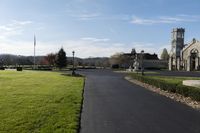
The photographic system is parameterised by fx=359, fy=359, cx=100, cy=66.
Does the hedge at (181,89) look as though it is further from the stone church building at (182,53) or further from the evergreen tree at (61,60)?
the stone church building at (182,53)

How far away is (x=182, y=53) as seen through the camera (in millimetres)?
112250

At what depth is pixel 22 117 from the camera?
12.7m

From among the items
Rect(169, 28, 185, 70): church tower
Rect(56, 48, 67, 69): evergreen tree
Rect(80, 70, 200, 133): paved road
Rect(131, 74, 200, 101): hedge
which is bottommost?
Rect(80, 70, 200, 133): paved road

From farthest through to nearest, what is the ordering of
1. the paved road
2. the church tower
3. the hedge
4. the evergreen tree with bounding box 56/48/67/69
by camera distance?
the church tower, the evergreen tree with bounding box 56/48/67/69, the hedge, the paved road

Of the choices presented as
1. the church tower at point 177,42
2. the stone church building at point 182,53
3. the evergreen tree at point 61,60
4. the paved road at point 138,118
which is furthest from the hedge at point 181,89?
the church tower at point 177,42

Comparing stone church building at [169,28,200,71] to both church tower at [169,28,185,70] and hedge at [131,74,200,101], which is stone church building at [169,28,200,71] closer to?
church tower at [169,28,185,70]

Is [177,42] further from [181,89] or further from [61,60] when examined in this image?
[181,89]

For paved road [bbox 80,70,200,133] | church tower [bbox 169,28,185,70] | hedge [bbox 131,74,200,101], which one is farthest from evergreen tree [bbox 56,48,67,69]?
paved road [bbox 80,70,200,133]

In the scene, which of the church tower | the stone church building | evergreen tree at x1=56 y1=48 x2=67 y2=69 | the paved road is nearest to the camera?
the paved road

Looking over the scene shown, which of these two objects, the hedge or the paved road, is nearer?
the paved road

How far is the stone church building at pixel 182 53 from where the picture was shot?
105m

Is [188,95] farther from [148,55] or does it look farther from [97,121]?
[148,55]

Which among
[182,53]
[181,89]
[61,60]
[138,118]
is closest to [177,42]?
[182,53]

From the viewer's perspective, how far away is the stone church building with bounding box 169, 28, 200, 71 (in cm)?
10488
